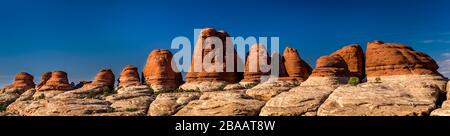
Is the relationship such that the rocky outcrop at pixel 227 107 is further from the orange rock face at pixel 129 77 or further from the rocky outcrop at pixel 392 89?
the orange rock face at pixel 129 77

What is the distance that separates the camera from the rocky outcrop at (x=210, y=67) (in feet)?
163

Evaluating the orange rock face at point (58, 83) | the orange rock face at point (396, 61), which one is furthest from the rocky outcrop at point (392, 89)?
the orange rock face at point (58, 83)

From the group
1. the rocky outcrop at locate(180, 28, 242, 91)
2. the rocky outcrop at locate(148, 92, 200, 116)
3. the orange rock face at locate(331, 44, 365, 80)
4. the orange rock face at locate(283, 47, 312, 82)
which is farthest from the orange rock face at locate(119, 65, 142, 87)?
the orange rock face at locate(331, 44, 365, 80)

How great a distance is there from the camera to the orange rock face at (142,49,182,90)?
54.2 meters

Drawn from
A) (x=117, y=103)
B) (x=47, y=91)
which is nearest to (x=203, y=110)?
(x=117, y=103)

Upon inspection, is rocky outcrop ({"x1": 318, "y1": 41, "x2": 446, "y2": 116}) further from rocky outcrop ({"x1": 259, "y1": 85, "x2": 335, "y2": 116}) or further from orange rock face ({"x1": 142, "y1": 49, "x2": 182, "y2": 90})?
orange rock face ({"x1": 142, "y1": 49, "x2": 182, "y2": 90})

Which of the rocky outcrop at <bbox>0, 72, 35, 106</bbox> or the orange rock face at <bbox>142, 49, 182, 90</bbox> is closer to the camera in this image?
the orange rock face at <bbox>142, 49, 182, 90</bbox>

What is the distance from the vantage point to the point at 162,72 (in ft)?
180

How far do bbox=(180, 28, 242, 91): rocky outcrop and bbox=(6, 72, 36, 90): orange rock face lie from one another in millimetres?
36325

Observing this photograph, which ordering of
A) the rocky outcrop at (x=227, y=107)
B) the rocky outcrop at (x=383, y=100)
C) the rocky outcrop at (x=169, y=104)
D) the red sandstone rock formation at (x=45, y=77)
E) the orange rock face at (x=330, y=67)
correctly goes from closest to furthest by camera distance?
the rocky outcrop at (x=383, y=100), the rocky outcrop at (x=227, y=107), the rocky outcrop at (x=169, y=104), the orange rock face at (x=330, y=67), the red sandstone rock formation at (x=45, y=77)

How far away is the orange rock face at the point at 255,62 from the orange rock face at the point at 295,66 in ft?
7.71

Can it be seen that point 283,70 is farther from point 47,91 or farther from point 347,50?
point 47,91

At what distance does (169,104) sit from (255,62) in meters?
15.0

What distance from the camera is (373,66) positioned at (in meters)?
39.5
